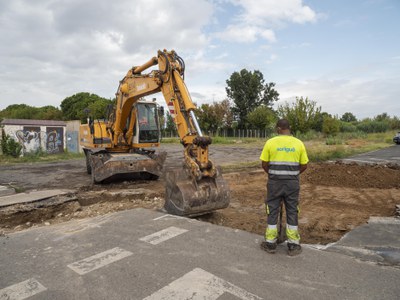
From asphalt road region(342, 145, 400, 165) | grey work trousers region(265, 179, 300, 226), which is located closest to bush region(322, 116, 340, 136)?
asphalt road region(342, 145, 400, 165)

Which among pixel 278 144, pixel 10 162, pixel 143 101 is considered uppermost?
pixel 143 101

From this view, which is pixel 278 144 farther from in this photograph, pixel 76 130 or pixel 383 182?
pixel 76 130

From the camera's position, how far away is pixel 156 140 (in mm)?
11117

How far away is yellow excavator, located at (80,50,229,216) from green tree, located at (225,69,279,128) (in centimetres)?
5010

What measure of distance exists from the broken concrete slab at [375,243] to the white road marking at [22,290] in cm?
356

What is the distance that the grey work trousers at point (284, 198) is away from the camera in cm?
402

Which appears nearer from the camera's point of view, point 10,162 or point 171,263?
point 171,263

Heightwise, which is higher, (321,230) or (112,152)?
(112,152)

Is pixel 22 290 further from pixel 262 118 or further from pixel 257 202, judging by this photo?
pixel 262 118

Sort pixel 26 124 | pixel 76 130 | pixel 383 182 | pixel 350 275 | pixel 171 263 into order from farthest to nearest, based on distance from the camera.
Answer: pixel 76 130 → pixel 26 124 → pixel 383 182 → pixel 171 263 → pixel 350 275

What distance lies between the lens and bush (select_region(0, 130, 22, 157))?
20.8 metres

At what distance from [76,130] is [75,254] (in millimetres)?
23310

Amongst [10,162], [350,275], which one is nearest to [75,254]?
[350,275]

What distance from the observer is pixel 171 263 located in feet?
12.3
